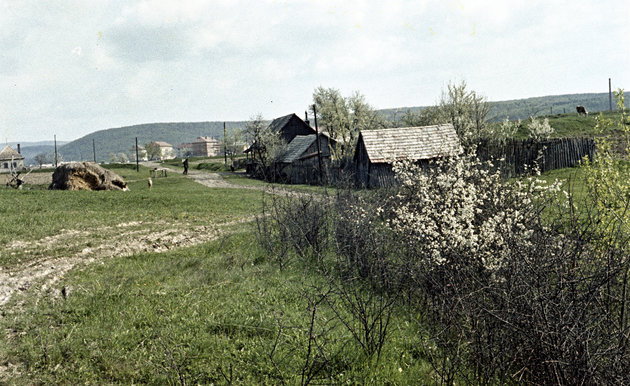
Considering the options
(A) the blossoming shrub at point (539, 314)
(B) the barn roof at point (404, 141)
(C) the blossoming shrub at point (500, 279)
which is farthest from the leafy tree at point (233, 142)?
(A) the blossoming shrub at point (539, 314)

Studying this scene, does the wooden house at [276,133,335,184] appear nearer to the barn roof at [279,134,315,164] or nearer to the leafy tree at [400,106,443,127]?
the barn roof at [279,134,315,164]

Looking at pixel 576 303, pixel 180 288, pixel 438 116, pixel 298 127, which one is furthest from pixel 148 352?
pixel 298 127

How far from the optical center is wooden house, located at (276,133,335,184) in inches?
1549

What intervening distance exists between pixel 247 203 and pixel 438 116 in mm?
24796

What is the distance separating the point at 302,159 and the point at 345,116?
12.0 meters

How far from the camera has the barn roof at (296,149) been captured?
45312mm

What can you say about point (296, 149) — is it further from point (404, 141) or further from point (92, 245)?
point (92, 245)

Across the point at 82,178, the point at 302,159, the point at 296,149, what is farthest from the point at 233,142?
the point at 82,178

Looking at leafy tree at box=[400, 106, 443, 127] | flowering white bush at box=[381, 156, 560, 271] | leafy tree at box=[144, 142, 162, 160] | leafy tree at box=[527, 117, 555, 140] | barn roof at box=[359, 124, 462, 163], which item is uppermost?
leafy tree at box=[144, 142, 162, 160]

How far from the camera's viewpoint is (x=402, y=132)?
91.9ft

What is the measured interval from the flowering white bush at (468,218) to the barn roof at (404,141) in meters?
17.3

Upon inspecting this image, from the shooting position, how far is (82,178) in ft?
91.6

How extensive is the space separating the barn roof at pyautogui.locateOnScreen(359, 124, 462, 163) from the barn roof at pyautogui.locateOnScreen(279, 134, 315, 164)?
17.9 metres

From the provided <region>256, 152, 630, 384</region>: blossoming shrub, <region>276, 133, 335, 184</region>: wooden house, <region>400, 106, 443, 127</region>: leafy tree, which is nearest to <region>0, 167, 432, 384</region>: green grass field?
<region>256, 152, 630, 384</region>: blossoming shrub
